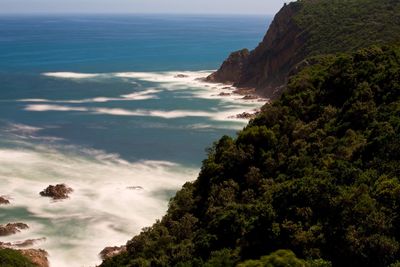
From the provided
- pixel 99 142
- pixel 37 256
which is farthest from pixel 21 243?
pixel 99 142

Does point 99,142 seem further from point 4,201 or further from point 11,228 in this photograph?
point 11,228

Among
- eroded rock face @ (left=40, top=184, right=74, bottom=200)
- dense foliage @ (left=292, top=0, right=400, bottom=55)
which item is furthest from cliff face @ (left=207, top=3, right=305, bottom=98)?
eroded rock face @ (left=40, top=184, right=74, bottom=200)

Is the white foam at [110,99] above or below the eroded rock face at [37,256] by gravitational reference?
above

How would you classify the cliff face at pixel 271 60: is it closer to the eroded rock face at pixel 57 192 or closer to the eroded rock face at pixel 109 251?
the eroded rock face at pixel 57 192

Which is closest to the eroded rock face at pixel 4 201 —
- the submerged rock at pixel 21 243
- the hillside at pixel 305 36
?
the submerged rock at pixel 21 243

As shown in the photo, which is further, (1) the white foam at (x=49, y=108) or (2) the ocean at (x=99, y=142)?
(1) the white foam at (x=49, y=108)

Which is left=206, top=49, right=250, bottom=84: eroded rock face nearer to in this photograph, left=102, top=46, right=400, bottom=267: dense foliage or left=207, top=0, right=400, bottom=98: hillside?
left=207, top=0, right=400, bottom=98: hillside
